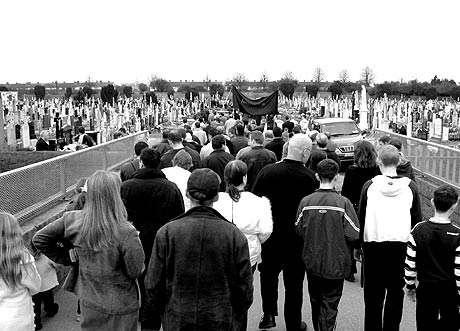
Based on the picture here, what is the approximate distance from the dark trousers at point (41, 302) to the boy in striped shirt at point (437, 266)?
380 centimetres

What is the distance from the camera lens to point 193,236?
3.67m

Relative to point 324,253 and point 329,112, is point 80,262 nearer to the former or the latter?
point 324,253

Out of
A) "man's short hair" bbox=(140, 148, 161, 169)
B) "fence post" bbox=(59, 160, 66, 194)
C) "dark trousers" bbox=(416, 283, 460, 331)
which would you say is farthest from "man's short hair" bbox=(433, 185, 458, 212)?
"fence post" bbox=(59, 160, 66, 194)

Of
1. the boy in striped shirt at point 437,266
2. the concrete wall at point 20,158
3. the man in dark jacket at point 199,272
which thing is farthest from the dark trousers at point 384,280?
the concrete wall at point 20,158

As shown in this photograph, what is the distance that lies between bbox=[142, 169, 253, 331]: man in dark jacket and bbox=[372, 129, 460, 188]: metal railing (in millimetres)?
7492

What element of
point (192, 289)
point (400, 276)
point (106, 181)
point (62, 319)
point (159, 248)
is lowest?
point (62, 319)

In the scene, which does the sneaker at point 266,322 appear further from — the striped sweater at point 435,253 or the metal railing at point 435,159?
the metal railing at point 435,159

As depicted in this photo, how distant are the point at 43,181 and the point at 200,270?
5.31 m

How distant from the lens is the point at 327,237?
5.24 meters

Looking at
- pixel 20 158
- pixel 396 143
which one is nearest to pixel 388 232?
pixel 396 143

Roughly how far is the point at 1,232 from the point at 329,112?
159 feet

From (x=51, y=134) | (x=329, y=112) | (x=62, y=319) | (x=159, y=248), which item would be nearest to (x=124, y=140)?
(x=62, y=319)

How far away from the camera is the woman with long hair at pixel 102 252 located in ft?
13.1

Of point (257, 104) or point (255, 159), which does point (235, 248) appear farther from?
point (257, 104)
